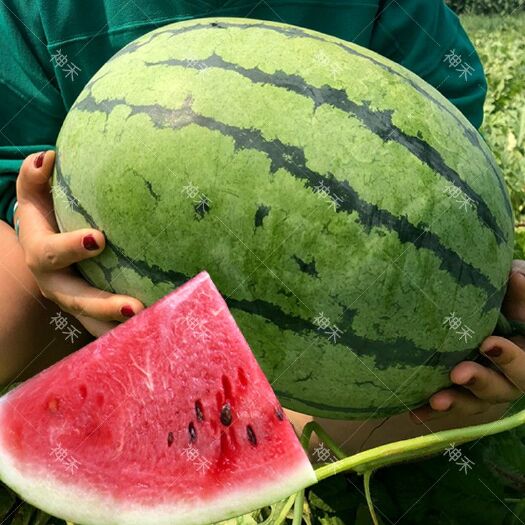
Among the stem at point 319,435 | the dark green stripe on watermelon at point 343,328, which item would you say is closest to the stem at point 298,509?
the stem at point 319,435

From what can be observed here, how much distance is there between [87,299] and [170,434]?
13.3 inches

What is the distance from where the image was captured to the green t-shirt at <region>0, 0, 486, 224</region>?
202cm

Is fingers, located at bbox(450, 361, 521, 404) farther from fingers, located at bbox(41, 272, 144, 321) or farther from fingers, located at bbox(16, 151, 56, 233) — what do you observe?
fingers, located at bbox(16, 151, 56, 233)

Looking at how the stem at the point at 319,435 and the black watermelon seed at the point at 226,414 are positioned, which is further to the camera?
the stem at the point at 319,435

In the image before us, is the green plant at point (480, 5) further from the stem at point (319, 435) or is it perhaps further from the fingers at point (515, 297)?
the stem at point (319, 435)

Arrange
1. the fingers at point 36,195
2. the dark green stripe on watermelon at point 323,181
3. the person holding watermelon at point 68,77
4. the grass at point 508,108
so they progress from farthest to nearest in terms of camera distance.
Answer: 1. the grass at point 508,108
2. the person holding watermelon at point 68,77
3. the fingers at point 36,195
4. the dark green stripe on watermelon at point 323,181

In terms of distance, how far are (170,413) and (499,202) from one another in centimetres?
77

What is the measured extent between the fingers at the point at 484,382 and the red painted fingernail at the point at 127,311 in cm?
65

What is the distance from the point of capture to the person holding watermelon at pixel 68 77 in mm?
1968

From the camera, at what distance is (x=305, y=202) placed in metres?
1.35

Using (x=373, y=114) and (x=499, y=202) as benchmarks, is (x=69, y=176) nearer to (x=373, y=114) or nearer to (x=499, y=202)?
(x=373, y=114)

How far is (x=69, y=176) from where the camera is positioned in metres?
1.54

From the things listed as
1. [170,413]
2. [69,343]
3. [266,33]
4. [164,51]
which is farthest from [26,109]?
[170,413]

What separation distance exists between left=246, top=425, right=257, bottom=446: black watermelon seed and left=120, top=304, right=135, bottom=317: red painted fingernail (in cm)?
32
